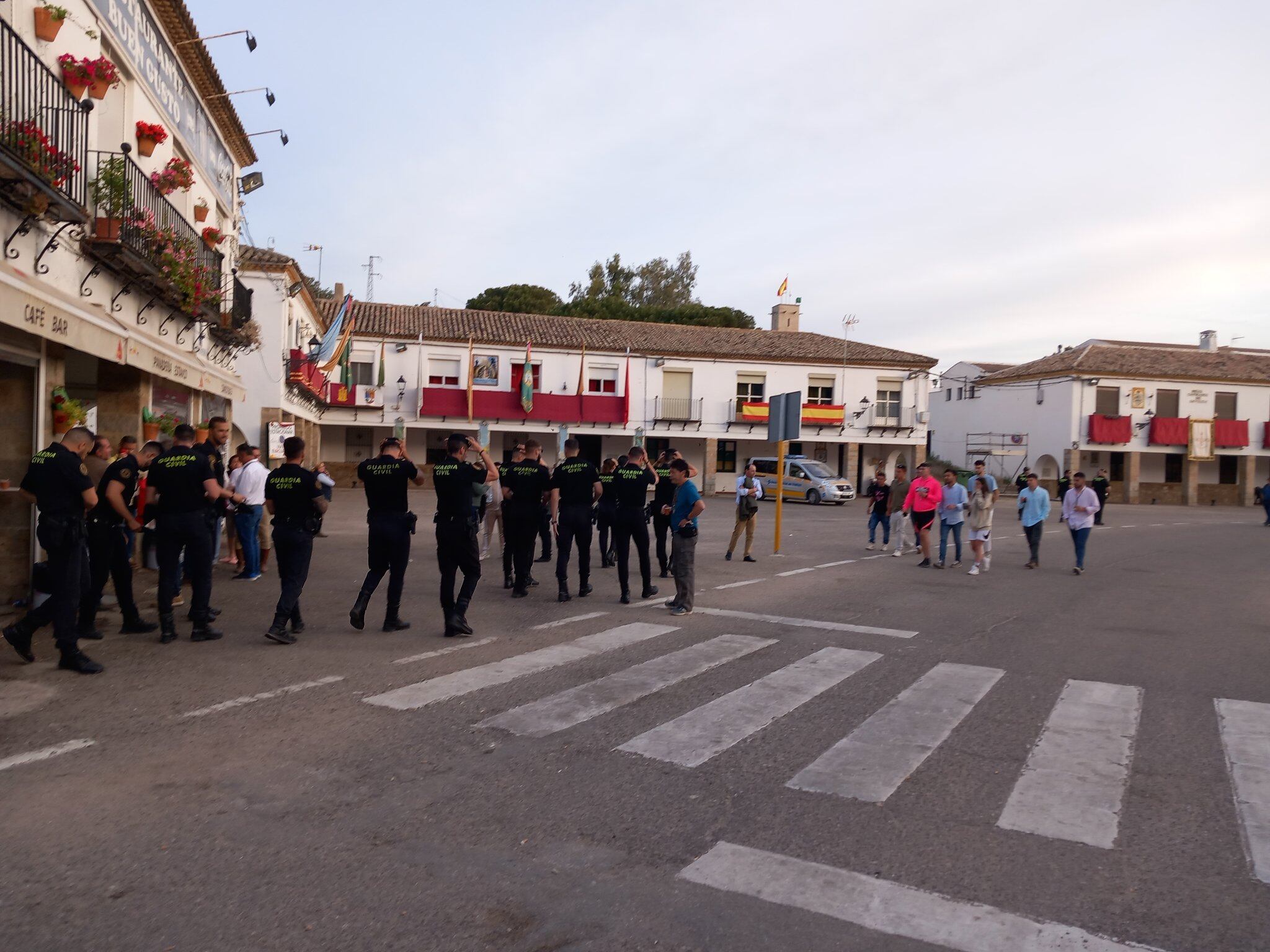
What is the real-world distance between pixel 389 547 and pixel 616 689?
2.79m

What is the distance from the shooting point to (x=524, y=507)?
428 inches

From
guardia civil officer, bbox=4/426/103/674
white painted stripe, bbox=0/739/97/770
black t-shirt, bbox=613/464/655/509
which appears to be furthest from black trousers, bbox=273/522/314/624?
black t-shirt, bbox=613/464/655/509

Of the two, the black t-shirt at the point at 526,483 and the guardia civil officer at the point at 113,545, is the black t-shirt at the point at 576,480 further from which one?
the guardia civil officer at the point at 113,545

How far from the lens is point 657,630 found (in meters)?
9.08

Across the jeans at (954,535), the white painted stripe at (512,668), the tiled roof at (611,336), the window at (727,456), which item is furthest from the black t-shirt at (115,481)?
the window at (727,456)

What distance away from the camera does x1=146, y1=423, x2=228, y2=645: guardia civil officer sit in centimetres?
779

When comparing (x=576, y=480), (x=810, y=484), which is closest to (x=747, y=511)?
(x=576, y=480)

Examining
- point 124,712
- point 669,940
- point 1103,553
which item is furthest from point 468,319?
point 669,940

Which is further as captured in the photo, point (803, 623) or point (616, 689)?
point (803, 623)

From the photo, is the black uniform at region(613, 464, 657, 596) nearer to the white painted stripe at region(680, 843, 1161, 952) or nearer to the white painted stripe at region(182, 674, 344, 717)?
the white painted stripe at region(182, 674, 344, 717)

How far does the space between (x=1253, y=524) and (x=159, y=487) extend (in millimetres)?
34373

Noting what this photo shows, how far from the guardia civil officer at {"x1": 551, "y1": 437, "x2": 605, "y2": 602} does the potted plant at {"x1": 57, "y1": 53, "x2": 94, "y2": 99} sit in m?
6.05

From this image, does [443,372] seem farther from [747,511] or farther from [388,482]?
[388,482]

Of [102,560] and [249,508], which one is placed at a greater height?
[249,508]
